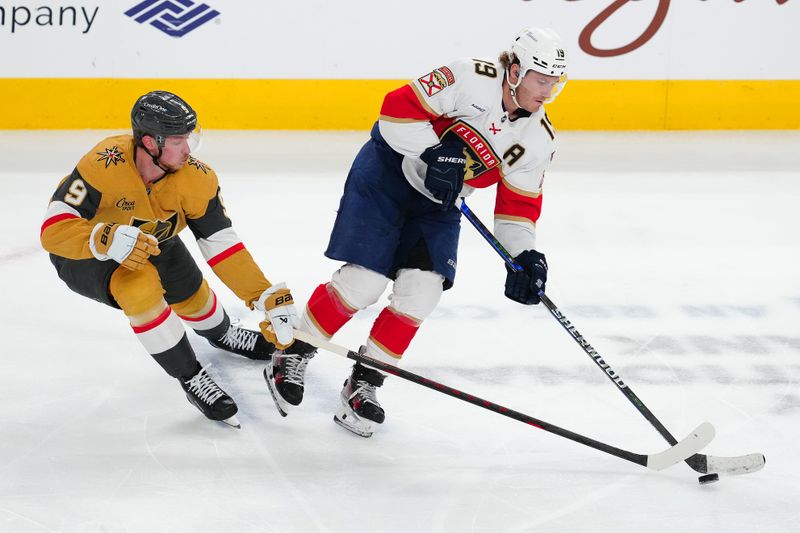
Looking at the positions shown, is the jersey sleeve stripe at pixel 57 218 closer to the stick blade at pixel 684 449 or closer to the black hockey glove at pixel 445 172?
the black hockey glove at pixel 445 172

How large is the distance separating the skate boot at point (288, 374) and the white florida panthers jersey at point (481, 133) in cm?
56

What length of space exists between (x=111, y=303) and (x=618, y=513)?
1.37 metres

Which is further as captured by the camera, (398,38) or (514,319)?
(398,38)

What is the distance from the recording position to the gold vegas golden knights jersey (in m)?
2.45

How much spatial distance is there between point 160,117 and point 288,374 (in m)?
0.77

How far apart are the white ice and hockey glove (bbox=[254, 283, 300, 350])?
10.2 inches

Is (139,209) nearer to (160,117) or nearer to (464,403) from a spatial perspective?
(160,117)

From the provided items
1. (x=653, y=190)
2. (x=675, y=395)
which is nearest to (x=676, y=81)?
(x=653, y=190)

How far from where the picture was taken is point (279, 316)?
Answer: 257 centimetres

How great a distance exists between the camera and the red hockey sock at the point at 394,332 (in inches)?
104

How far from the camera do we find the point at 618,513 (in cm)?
225

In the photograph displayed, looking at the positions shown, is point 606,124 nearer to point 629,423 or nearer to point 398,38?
point 398,38

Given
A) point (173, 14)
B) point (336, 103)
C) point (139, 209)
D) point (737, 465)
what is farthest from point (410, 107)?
point (173, 14)

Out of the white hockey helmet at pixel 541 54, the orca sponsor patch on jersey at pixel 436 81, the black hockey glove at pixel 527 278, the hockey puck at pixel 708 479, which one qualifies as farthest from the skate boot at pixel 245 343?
the hockey puck at pixel 708 479
